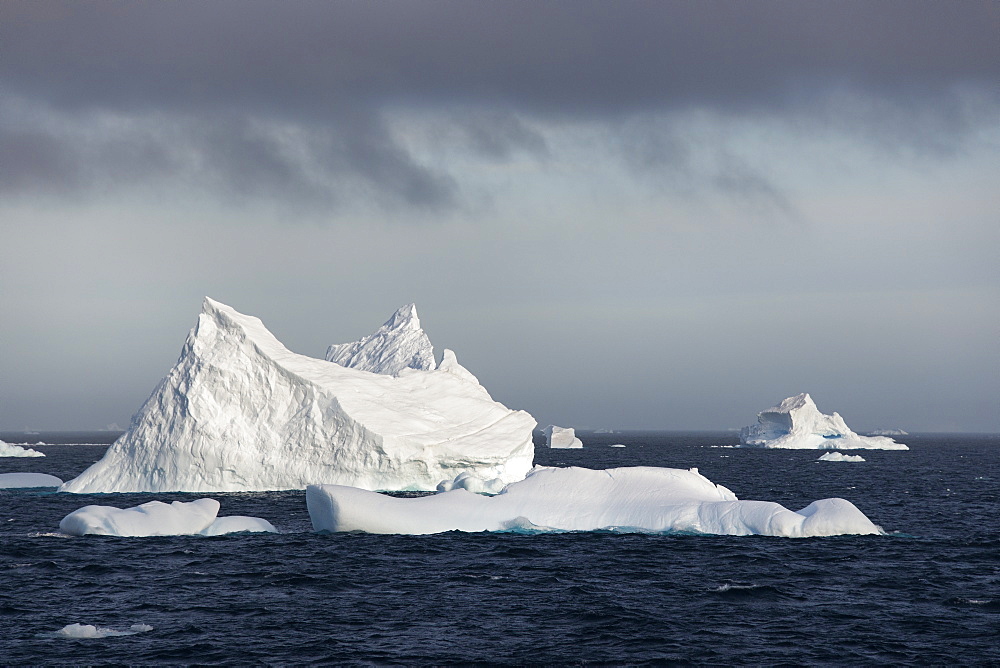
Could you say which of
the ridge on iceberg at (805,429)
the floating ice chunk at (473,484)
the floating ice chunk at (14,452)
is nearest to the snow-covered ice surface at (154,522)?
the floating ice chunk at (473,484)

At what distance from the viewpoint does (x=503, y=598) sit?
17281 mm

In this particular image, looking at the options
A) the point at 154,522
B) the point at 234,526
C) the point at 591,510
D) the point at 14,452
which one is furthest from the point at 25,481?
the point at 14,452

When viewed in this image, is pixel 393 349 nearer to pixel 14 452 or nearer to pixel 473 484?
pixel 473 484

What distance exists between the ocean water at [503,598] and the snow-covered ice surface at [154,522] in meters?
0.32

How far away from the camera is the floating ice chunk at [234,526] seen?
24.2 m

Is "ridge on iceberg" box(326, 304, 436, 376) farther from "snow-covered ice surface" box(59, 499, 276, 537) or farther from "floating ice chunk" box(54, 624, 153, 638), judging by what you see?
"floating ice chunk" box(54, 624, 153, 638)

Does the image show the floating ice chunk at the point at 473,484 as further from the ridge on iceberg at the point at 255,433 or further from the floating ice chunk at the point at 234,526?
the floating ice chunk at the point at 234,526

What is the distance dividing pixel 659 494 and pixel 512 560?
224 inches

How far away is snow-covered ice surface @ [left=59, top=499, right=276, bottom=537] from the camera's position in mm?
23734

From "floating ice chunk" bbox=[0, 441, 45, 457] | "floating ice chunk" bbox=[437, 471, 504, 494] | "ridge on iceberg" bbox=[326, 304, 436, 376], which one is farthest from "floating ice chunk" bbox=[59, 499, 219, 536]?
"floating ice chunk" bbox=[0, 441, 45, 457]

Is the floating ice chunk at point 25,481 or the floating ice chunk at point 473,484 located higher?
the floating ice chunk at point 473,484

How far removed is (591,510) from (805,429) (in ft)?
266

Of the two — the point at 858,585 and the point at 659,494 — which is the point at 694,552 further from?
the point at 858,585

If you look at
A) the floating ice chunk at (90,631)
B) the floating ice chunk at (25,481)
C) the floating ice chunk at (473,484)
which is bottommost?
the floating ice chunk at (90,631)
